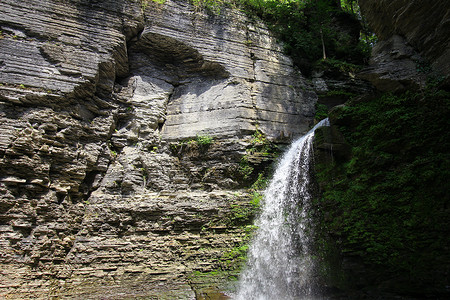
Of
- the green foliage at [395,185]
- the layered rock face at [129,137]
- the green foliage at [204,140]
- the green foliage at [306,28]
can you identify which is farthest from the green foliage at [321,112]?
the green foliage at [204,140]

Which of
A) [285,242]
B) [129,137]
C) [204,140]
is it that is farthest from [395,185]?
[129,137]

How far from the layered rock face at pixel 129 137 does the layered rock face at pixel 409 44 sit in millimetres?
3202

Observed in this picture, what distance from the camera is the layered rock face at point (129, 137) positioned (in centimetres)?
639

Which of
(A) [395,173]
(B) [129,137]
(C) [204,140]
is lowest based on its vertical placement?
(A) [395,173]

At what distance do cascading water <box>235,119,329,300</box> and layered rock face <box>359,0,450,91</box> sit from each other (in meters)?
2.03

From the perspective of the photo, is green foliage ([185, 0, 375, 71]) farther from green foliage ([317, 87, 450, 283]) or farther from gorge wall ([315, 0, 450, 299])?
green foliage ([317, 87, 450, 283])

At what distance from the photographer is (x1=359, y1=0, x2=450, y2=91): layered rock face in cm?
635

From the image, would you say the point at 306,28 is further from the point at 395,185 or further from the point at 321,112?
the point at 395,185

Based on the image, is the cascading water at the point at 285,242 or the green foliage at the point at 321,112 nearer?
the cascading water at the point at 285,242

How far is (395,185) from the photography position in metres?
5.23

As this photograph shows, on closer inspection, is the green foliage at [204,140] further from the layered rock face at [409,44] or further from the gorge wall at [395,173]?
the layered rock face at [409,44]

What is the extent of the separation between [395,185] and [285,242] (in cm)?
293

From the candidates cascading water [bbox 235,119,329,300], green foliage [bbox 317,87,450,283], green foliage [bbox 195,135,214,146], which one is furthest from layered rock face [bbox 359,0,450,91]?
green foliage [bbox 195,135,214,146]

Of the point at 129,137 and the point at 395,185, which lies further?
the point at 129,137
